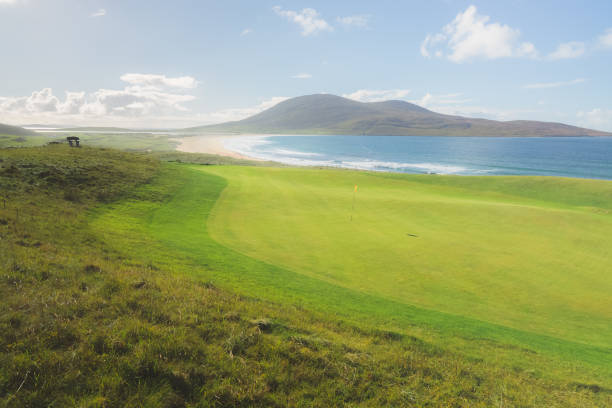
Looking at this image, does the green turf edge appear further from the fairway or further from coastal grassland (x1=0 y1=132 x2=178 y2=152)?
coastal grassland (x1=0 y1=132 x2=178 y2=152)

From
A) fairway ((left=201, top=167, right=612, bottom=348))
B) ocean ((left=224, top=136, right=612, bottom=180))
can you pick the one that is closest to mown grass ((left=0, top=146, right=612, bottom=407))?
fairway ((left=201, top=167, right=612, bottom=348))

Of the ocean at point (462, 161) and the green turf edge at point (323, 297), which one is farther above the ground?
the ocean at point (462, 161)

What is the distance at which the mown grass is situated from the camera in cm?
358

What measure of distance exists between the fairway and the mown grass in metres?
3.34

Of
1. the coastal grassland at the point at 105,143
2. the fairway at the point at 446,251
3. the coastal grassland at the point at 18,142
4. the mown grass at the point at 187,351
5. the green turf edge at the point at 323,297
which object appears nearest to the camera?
the mown grass at the point at 187,351

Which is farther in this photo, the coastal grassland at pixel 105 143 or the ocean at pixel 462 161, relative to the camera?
the coastal grassland at pixel 105 143

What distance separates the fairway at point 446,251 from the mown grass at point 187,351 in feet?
10.9

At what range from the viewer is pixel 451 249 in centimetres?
1352

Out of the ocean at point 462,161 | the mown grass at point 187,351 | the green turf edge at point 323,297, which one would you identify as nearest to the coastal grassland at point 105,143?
the ocean at point 462,161

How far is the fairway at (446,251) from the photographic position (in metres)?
9.41

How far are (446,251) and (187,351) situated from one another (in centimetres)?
1205

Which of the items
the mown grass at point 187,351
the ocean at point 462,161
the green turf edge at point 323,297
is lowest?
the green turf edge at point 323,297

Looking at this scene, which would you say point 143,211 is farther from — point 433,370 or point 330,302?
point 433,370

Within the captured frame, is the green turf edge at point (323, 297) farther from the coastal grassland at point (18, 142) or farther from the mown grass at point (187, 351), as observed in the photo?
the coastal grassland at point (18, 142)
